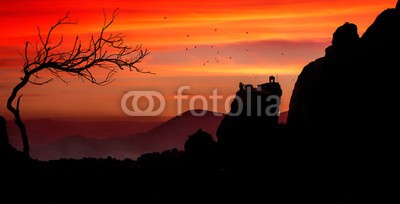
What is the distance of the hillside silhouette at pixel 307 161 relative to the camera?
32.3 metres

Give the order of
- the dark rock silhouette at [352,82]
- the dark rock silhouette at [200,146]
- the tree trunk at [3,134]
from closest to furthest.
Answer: the dark rock silhouette at [352,82]
the tree trunk at [3,134]
the dark rock silhouette at [200,146]

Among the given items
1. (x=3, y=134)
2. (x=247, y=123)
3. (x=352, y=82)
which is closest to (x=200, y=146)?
(x=247, y=123)

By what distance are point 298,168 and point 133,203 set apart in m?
9.11

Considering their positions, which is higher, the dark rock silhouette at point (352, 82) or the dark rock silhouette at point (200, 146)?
the dark rock silhouette at point (352, 82)

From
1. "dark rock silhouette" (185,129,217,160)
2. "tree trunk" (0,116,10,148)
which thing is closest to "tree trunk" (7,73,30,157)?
"tree trunk" (0,116,10,148)

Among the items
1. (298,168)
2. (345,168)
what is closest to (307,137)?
(298,168)

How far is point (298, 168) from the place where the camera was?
3669 centimetres

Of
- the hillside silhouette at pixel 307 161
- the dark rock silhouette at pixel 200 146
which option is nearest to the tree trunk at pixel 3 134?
the hillside silhouette at pixel 307 161

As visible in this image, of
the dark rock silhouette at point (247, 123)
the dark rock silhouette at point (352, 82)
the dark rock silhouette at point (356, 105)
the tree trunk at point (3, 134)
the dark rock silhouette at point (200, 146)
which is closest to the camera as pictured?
the dark rock silhouette at point (356, 105)

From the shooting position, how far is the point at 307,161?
119 feet

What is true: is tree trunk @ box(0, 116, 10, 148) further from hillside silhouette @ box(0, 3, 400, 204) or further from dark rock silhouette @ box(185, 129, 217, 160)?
dark rock silhouette @ box(185, 129, 217, 160)

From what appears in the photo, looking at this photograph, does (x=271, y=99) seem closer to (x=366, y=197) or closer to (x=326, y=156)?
(x=326, y=156)

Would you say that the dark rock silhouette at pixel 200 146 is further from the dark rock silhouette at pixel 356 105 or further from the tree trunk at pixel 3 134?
the tree trunk at pixel 3 134

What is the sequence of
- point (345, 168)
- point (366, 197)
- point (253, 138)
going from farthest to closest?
point (253, 138) → point (345, 168) → point (366, 197)
